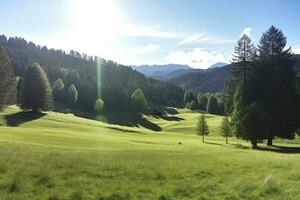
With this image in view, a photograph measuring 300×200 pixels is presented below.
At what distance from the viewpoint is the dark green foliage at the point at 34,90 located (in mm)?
91494

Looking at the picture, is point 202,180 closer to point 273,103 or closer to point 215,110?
point 273,103

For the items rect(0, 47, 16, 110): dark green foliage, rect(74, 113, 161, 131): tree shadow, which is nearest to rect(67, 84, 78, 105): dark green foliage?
rect(74, 113, 161, 131): tree shadow

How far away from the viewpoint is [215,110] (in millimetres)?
182375

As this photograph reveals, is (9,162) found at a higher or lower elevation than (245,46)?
lower

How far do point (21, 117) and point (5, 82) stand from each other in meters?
16.0

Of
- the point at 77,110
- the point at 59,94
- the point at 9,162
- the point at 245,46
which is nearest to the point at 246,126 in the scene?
the point at 245,46

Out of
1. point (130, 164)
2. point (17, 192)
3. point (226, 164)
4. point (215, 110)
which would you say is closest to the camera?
point (17, 192)

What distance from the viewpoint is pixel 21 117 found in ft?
282

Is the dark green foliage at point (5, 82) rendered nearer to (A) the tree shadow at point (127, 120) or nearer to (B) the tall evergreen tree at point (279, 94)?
(B) the tall evergreen tree at point (279, 94)

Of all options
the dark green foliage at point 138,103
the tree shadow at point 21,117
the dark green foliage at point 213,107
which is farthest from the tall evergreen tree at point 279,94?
the dark green foliage at point 213,107

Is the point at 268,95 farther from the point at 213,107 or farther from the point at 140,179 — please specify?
the point at 213,107

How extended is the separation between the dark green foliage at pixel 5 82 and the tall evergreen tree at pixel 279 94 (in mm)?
42220

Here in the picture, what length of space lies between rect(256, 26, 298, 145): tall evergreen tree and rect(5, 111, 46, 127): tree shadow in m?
44.1

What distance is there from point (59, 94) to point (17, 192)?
14753cm
